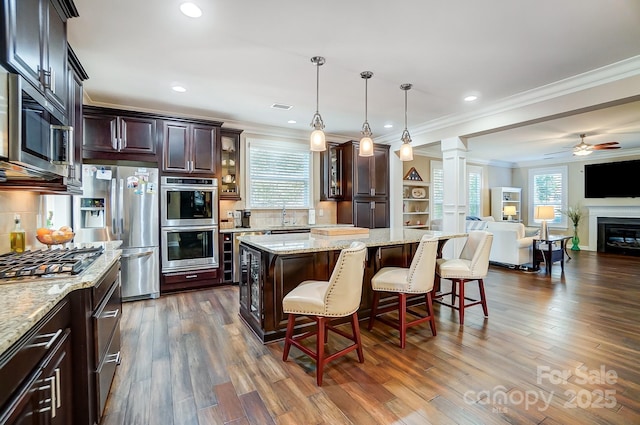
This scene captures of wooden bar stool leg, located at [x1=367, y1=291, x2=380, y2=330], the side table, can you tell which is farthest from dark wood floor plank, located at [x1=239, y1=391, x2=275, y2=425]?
the side table

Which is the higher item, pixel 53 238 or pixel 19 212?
pixel 19 212

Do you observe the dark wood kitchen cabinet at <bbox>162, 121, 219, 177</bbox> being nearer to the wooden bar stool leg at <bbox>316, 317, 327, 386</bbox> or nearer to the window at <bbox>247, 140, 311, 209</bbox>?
the window at <bbox>247, 140, 311, 209</bbox>

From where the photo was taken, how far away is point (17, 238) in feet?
6.86

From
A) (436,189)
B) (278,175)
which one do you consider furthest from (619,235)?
(278,175)

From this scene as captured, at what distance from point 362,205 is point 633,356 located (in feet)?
13.1

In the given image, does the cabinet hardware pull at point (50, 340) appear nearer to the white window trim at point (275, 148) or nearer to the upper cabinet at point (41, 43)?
the upper cabinet at point (41, 43)

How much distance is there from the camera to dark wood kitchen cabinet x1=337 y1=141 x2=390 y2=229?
18.8ft

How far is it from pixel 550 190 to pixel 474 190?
97.5 inches

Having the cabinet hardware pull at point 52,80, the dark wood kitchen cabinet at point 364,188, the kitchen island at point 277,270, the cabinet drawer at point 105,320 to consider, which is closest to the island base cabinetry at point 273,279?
the kitchen island at point 277,270

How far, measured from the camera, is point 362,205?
19.1 feet

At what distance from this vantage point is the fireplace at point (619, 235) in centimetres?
749

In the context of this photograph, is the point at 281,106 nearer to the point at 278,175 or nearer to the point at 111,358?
the point at 278,175

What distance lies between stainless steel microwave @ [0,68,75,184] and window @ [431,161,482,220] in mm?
7443

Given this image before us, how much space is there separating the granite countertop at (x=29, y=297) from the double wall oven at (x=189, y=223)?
2.55 meters
